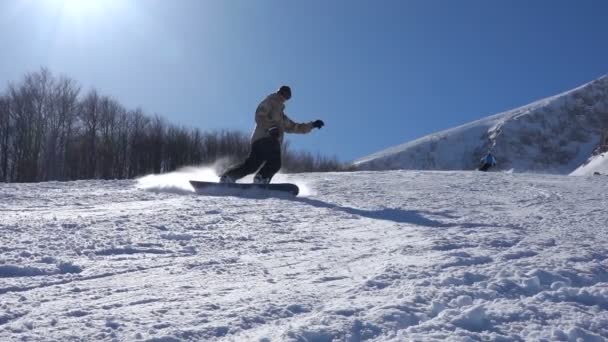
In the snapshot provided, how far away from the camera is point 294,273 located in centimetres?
341

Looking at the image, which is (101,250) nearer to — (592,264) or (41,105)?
(592,264)

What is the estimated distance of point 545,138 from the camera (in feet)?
481

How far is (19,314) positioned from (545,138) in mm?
157536

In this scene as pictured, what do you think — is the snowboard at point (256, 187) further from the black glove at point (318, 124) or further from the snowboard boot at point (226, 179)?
the black glove at point (318, 124)

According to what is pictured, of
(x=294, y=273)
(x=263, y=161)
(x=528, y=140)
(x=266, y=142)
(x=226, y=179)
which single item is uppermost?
(x=528, y=140)

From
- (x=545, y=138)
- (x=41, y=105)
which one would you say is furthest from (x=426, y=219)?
(x=545, y=138)

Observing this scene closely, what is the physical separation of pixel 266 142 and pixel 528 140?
15025 centimetres

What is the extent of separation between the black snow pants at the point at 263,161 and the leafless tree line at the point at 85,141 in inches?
900

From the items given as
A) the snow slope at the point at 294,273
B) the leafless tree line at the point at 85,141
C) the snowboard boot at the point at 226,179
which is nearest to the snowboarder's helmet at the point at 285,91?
the snowboard boot at the point at 226,179

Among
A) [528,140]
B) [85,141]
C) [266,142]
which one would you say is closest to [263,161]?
[266,142]

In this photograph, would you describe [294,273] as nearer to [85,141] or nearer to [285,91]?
[285,91]

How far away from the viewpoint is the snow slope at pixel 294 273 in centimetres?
246

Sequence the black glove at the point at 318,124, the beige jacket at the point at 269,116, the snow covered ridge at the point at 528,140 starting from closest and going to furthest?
1. the beige jacket at the point at 269,116
2. the black glove at the point at 318,124
3. the snow covered ridge at the point at 528,140

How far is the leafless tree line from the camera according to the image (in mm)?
29469
